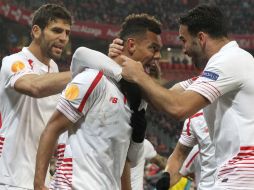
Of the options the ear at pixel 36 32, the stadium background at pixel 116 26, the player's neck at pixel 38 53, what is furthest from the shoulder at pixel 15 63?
the stadium background at pixel 116 26

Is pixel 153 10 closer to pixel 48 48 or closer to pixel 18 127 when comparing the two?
pixel 48 48

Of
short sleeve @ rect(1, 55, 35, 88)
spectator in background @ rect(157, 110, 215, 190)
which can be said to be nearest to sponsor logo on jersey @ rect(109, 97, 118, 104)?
short sleeve @ rect(1, 55, 35, 88)

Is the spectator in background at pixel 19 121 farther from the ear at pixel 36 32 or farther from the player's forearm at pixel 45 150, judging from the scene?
the player's forearm at pixel 45 150

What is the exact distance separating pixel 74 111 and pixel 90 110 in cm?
9

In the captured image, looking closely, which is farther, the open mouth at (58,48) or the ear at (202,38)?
the open mouth at (58,48)

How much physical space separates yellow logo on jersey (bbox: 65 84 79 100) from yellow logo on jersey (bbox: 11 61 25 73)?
3.32ft

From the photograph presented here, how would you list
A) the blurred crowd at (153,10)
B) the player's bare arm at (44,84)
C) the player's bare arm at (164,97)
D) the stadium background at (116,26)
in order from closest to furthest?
the player's bare arm at (164,97)
the player's bare arm at (44,84)
the stadium background at (116,26)
the blurred crowd at (153,10)

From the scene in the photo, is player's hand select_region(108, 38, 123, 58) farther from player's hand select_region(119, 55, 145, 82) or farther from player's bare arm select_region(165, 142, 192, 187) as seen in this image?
player's bare arm select_region(165, 142, 192, 187)

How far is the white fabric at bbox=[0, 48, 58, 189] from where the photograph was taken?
390cm

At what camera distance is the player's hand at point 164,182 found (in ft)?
14.5

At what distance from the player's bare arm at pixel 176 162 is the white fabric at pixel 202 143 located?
0.17 feet

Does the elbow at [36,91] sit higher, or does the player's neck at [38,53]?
the player's neck at [38,53]

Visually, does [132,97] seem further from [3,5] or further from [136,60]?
[3,5]

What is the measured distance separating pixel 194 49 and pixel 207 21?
160 mm
